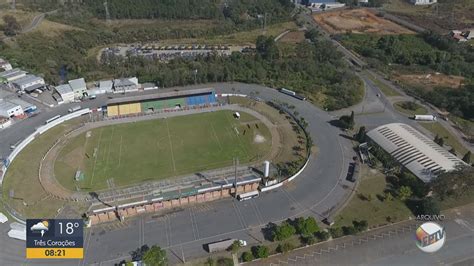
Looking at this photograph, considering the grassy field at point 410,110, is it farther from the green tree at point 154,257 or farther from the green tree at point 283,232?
the green tree at point 154,257

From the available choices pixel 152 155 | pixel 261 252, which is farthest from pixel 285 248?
pixel 152 155

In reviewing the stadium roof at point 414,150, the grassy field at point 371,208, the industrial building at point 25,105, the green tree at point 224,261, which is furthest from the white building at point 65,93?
the stadium roof at point 414,150

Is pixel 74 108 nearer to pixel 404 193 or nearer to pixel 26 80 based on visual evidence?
pixel 26 80

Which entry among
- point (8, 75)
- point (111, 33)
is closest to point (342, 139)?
point (8, 75)

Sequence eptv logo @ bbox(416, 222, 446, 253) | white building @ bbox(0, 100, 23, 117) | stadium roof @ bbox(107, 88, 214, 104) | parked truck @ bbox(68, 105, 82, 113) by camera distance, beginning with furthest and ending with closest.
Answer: parked truck @ bbox(68, 105, 82, 113) < stadium roof @ bbox(107, 88, 214, 104) < white building @ bbox(0, 100, 23, 117) < eptv logo @ bbox(416, 222, 446, 253)

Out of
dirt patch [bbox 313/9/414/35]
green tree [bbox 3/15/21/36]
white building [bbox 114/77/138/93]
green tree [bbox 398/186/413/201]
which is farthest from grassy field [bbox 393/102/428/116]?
green tree [bbox 3/15/21/36]

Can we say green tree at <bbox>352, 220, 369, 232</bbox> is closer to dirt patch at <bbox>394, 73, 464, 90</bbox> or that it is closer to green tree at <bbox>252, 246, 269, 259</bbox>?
green tree at <bbox>252, 246, 269, 259</bbox>
